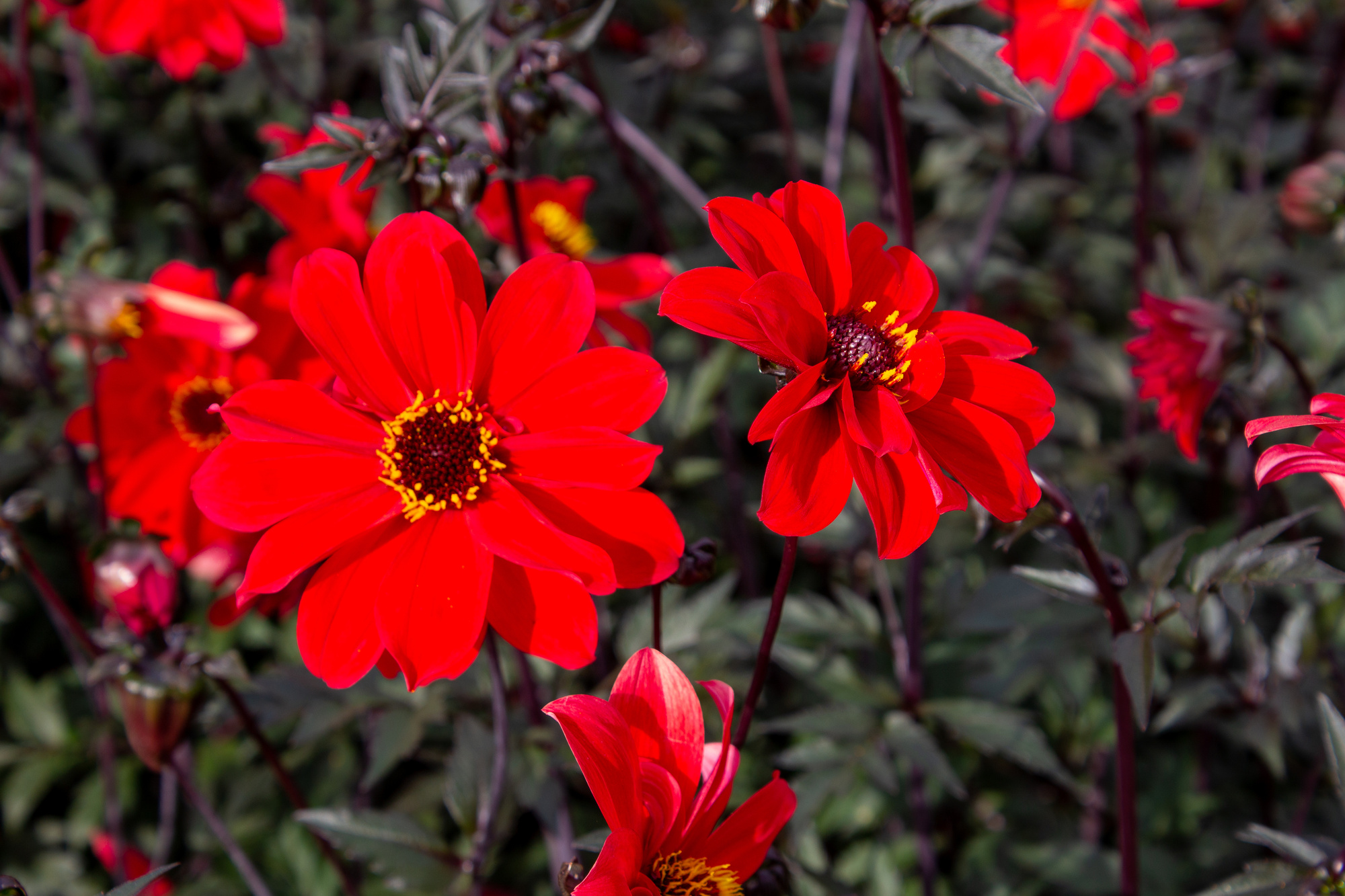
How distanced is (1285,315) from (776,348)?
2.10 metres

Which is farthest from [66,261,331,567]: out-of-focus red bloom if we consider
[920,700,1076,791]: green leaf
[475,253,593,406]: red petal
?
[920,700,1076,791]: green leaf

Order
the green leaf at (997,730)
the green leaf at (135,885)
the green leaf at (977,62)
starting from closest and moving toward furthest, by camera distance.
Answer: the green leaf at (135,885) → the green leaf at (977,62) → the green leaf at (997,730)

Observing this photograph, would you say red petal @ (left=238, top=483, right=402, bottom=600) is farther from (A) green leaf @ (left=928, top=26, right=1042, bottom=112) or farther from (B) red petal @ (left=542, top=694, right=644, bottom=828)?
(A) green leaf @ (left=928, top=26, right=1042, bottom=112)

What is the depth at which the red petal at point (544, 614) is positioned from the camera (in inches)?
34.6

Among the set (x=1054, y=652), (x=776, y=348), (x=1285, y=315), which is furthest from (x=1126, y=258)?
(x=776, y=348)

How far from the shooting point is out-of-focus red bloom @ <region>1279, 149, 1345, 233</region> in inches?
66.7

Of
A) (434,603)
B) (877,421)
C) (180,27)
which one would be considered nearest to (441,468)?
(434,603)

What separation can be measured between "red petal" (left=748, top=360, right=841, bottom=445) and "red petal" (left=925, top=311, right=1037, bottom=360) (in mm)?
167

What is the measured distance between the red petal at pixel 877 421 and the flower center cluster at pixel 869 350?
2cm

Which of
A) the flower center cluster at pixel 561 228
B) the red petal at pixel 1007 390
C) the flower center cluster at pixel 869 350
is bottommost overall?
the flower center cluster at pixel 561 228

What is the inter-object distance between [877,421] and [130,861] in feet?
5.40

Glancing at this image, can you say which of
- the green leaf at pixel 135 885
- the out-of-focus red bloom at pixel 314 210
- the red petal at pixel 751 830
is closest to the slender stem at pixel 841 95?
the out-of-focus red bloom at pixel 314 210

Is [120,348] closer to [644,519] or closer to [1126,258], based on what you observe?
[644,519]

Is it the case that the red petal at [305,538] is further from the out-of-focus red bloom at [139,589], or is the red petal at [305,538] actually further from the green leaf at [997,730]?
the green leaf at [997,730]
